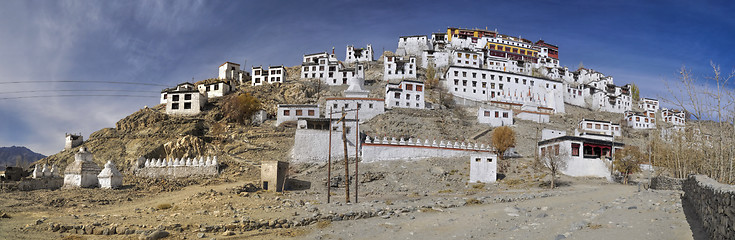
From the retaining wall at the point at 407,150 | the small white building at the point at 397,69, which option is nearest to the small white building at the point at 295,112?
the retaining wall at the point at 407,150

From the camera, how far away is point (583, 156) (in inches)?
1821

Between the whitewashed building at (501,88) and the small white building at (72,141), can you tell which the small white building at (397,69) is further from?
the small white building at (72,141)

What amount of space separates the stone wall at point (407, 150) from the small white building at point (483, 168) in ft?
28.7

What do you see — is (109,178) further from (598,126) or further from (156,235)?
(598,126)

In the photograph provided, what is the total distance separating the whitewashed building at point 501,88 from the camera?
86.6m

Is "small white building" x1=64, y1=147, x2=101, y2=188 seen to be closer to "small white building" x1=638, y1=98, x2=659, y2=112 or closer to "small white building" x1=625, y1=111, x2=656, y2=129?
"small white building" x1=625, y1=111, x2=656, y2=129

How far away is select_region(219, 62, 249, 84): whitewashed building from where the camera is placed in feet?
311

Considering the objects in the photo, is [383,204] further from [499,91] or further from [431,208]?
[499,91]

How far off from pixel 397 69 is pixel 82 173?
64.9 metres

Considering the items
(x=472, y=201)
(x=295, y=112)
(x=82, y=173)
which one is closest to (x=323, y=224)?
(x=472, y=201)

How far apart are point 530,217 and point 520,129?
47488 mm

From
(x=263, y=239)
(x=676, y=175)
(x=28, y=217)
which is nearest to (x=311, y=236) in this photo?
(x=263, y=239)

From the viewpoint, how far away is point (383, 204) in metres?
28.5

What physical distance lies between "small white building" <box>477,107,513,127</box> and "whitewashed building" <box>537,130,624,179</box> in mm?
20770
